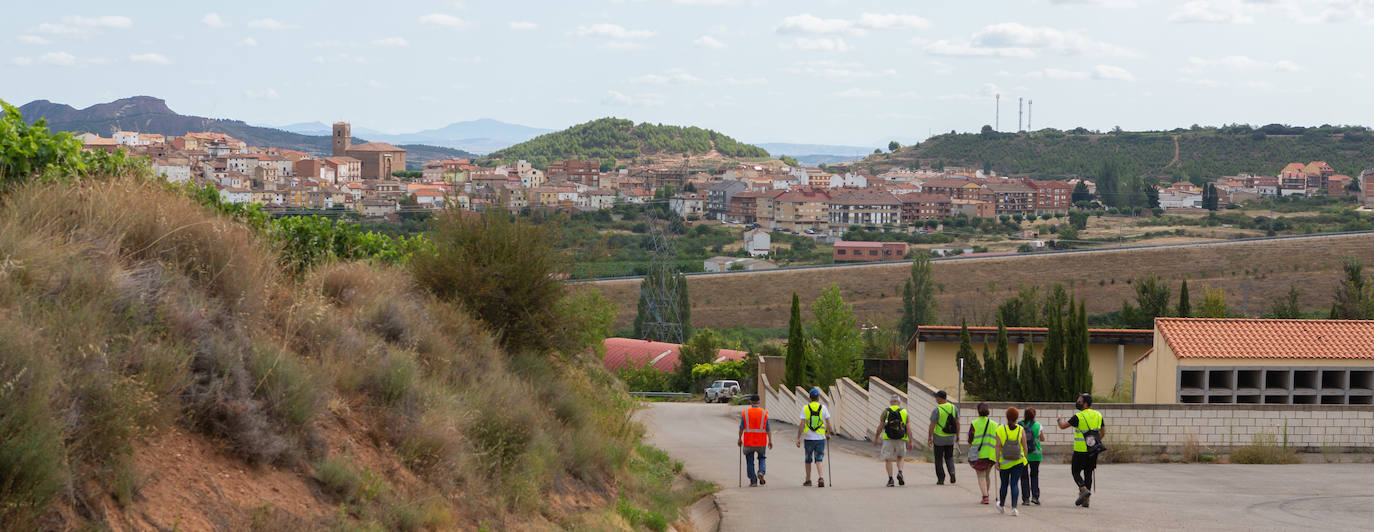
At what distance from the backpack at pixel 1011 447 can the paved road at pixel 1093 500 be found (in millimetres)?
530

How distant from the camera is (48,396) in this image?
203 inches

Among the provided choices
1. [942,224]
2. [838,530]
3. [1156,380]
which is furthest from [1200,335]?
[942,224]

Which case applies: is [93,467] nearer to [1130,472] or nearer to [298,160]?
[1130,472]

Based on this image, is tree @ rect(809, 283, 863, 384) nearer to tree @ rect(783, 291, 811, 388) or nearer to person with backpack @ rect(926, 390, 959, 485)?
tree @ rect(783, 291, 811, 388)

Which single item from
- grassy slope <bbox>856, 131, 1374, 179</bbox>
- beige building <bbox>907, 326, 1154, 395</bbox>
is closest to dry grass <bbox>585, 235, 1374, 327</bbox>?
beige building <bbox>907, 326, 1154, 395</bbox>

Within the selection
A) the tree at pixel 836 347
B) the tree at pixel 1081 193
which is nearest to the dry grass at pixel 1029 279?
the tree at pixel 836 347

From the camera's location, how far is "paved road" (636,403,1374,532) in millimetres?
10203

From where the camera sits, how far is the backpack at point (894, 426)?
1282 cm

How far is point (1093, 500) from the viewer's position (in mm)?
11516

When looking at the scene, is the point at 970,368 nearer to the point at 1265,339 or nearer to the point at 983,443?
the point at 1265,339

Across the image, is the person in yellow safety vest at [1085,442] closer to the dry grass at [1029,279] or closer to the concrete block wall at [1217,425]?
the concrete block wall at [1217,425]

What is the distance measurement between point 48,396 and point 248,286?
9.49 ft

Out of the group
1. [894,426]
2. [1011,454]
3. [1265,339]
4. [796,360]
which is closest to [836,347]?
[796,360]

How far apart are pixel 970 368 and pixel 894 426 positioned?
40.2ft
